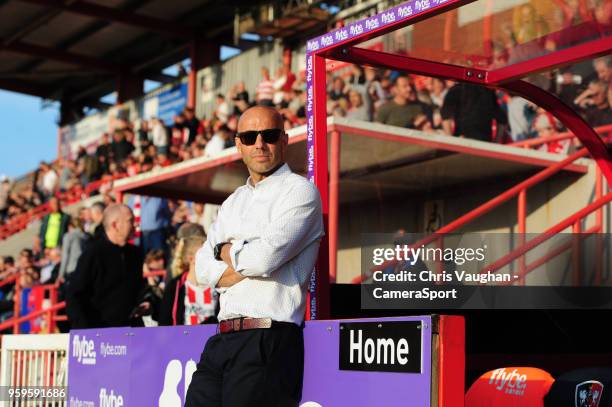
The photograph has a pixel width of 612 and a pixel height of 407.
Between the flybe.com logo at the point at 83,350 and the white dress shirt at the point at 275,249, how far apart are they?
6.32 ft

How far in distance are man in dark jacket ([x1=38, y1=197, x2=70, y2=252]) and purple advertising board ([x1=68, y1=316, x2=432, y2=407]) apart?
1195 centimetres

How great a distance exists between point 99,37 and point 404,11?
27.4 metres

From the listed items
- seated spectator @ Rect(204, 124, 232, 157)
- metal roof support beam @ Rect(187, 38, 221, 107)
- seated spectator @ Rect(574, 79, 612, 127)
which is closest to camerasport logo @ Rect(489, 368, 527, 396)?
seated spectator @ Rect(574, 79, 612, 127)

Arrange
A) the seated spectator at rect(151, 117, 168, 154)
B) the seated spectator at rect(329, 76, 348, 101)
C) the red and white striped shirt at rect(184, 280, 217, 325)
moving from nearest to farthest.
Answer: the red and white striped shirt at rect(184, 280, 217, 325)
the seated spectator at rect(329, 76, 348, 101)
the seated spectator at rect(151, 117, 168, 154)

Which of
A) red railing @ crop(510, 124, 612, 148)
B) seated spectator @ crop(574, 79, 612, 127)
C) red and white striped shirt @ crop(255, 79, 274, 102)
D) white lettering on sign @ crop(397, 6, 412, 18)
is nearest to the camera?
white lettering on sign @ crop(397, 6, 412, 18)

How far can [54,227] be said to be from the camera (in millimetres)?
18141

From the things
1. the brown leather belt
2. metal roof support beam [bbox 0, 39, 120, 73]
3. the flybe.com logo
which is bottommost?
the flybe.com logo

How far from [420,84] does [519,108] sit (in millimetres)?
1563

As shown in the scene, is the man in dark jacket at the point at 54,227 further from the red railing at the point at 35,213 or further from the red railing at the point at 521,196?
the red railing at the point at 521,196

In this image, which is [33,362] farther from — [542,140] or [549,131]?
[549,131]

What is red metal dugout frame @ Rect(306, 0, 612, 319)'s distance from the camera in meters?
4.76

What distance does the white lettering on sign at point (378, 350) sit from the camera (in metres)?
3.63

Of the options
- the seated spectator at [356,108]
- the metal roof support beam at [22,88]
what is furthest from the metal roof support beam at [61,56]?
the seated spectator at [356,108]

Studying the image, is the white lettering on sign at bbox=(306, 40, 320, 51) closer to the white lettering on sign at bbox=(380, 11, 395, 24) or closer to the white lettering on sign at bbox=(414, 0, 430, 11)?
the white lettering on sign at bbox=(380, 11, 395, 24)
